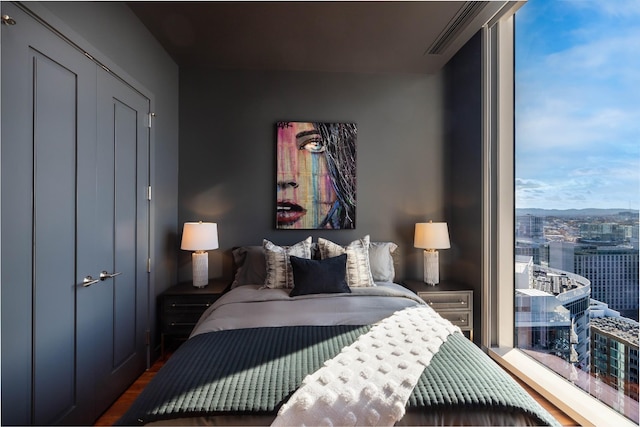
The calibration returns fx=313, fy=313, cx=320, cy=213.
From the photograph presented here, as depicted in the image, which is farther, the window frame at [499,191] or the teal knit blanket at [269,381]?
the window frame at [499,191]

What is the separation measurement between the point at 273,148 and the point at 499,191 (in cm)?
214

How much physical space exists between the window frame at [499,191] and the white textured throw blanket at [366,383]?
140cm

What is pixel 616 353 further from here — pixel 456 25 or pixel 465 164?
pixel 456 25

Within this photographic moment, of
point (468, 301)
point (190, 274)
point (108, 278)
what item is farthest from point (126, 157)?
point (468, 301)

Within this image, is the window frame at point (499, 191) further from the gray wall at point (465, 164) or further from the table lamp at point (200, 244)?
the table lamp at point (200, 244)

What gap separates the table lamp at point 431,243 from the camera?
2.94 metres

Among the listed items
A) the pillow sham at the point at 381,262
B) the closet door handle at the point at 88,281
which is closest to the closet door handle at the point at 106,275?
the closet door handle at the point at 88,281

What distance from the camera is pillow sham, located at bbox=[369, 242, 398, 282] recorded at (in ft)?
9.48

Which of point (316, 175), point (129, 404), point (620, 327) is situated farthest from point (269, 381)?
point (316, 175)

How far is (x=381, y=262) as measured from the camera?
Answer: 2.93 metres

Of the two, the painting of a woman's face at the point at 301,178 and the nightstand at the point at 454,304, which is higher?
the painting of a woman's face at the point at 301,178

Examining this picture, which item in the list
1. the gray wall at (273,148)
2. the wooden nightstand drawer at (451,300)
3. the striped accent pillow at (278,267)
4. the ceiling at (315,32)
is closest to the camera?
the ceiling at (315,32)

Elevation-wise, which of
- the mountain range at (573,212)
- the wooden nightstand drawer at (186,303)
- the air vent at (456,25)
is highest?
the air vent at (456,25)

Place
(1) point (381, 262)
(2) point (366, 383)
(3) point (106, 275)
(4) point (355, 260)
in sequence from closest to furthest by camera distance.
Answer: (2) point (366, 383), (3) point (106, 275), (4) point (355, 260), (1) point (381, 262)
